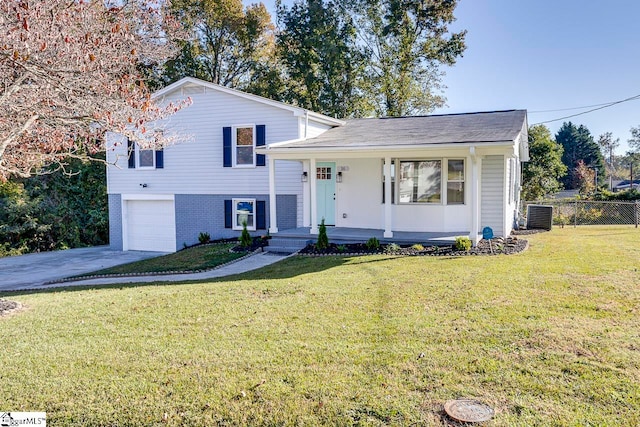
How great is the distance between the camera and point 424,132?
46.6ft

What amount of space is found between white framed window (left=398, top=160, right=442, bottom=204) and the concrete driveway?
939 centimetres

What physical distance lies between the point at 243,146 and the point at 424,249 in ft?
25.7

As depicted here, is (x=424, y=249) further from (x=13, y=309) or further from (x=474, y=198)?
(x=13, y=309)

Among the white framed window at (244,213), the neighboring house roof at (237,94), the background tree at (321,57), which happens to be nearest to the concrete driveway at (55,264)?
the white framed window at (244,213)

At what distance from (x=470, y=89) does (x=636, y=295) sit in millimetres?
23836

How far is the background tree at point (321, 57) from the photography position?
2688cm

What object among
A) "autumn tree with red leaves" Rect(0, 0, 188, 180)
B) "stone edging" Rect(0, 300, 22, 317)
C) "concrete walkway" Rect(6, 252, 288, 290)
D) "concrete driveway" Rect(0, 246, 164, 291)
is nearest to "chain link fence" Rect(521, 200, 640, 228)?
"concrete walkway" Rect(6, 252, 288, 290)

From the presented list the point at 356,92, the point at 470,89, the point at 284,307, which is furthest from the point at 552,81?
the point at 284,307

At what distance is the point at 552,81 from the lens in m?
27.5

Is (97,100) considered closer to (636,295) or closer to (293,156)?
(293,156)

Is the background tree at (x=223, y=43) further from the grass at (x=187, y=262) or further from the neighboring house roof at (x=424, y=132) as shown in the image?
the grass at (x=187, y=262)

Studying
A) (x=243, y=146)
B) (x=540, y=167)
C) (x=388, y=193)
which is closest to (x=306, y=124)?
(x=243, y=146)

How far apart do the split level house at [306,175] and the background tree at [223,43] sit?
968 cm

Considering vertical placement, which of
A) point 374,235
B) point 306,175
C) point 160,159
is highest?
point 160,159
